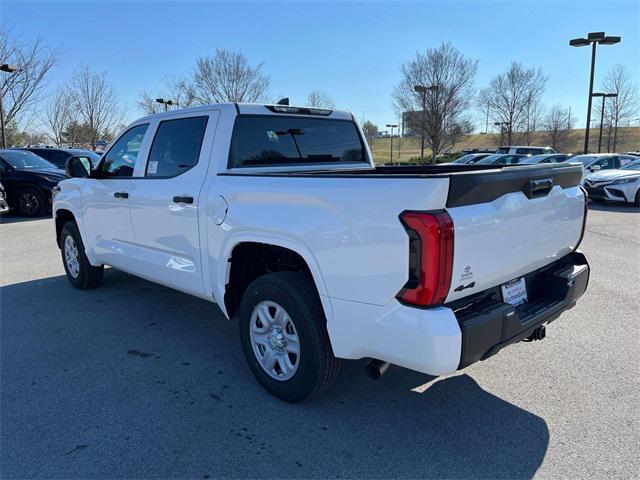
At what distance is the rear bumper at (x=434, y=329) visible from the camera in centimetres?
237

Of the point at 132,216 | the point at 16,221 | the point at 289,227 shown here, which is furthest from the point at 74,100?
the point at 289,227

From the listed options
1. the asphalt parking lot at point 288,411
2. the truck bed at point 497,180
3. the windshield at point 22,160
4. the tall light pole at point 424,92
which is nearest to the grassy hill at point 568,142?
the tall light pole at point 424,92

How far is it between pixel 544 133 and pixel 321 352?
160 feet

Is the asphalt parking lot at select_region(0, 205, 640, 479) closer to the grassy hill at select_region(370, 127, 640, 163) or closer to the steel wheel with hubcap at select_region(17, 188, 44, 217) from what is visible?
the steel wheel with hubcap at select_region(17, 188, 44, 217)

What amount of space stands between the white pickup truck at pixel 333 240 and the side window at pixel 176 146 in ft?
0.05

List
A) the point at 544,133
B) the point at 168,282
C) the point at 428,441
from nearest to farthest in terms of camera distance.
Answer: the point at 428,441 → the point at 168,282 → the point at 544,133

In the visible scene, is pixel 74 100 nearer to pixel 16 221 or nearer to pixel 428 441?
pixel 16 221

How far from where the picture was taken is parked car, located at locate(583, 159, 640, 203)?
13711 mm

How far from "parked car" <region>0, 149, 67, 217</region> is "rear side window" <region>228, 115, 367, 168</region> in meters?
10.8

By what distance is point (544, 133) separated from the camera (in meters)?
45.8

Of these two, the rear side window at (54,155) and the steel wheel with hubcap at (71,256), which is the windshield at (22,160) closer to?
the rear side window at (54,155)

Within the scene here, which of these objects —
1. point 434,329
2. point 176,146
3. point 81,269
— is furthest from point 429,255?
point 81,269

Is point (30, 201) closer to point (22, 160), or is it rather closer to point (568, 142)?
point (22, 160)

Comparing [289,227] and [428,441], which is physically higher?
[289,227]
